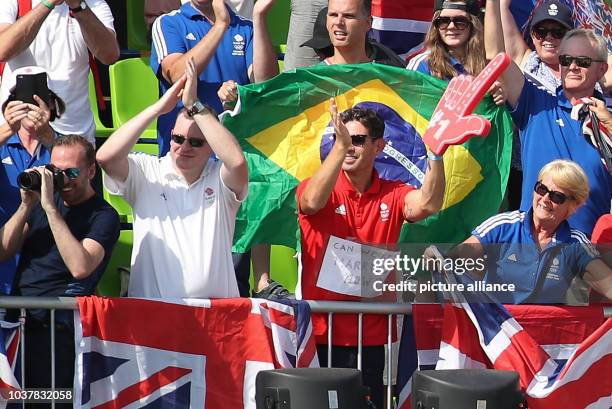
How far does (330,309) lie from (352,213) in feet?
1.94

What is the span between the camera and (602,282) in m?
7.60

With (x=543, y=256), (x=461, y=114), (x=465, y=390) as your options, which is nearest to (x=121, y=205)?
(x=461, y=114)

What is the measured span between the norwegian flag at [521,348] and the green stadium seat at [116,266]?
2.02m

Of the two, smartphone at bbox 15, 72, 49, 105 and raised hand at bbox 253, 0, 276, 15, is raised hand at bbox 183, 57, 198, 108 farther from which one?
raised hand at bbox 253, 0, 276, 15

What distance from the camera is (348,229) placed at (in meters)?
7.75

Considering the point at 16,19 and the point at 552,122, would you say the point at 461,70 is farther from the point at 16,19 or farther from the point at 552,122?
the point at 16,19

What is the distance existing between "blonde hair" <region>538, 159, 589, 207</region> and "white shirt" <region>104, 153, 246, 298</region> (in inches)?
65.1

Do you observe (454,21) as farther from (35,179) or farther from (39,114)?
(35,179)

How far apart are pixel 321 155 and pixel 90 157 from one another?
145cm

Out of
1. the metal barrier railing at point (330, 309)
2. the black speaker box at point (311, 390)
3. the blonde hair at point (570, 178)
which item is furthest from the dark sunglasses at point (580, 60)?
the black speaker box at point (311, 390)

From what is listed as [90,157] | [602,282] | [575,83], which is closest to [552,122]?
[575,83]

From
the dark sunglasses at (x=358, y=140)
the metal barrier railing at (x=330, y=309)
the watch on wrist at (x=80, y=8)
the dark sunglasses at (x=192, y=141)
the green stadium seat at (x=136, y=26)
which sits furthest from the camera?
the green stadium seat at (x=136, y=26)

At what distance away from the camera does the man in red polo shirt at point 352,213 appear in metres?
7.59

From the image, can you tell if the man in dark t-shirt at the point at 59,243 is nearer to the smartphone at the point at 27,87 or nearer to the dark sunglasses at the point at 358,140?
the smartphone at the point at 27,87
